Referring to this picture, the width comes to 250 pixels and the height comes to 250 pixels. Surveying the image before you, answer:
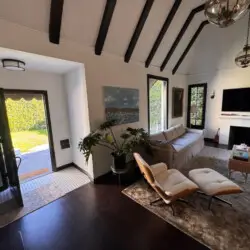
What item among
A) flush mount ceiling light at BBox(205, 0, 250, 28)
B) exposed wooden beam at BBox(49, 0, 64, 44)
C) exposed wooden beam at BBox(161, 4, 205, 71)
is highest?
exposed wooden beam at BBox(161, 4, 205, 71)

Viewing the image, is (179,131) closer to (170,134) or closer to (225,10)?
(170,134)

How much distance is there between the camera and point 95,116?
10.0 feet

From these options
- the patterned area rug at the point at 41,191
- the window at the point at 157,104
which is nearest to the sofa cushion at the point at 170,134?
the window at the point at 157,104

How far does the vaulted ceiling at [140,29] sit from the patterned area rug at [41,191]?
271cm

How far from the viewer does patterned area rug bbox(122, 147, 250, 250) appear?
175 cm

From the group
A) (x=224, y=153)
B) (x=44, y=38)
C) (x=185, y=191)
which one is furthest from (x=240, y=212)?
(x=44, y=38)

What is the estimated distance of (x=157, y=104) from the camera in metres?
4.93

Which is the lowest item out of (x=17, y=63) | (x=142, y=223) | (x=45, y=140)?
(x=142, y=223)

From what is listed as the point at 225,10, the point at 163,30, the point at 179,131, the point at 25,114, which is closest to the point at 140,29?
the point at 163,30

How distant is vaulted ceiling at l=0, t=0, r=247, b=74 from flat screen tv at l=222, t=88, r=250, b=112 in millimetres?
855

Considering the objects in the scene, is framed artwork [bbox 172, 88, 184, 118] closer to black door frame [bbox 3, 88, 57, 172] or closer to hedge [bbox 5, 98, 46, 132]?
black door frame [bbox 3, 88, 57, 172]

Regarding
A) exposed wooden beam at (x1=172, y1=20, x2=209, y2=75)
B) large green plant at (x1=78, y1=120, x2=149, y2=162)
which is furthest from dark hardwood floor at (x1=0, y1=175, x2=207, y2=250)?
exposed wooden beam at (x1=172, y1=20, x2=209, y2=75)

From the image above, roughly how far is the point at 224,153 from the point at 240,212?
2566 millimetres

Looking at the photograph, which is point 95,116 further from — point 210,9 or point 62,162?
point 210,9
